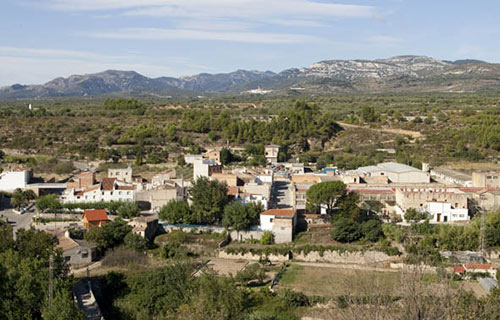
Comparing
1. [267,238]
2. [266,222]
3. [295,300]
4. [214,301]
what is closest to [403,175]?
[266,222]

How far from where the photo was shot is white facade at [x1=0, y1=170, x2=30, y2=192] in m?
29.4

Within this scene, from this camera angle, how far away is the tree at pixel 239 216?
21.8m

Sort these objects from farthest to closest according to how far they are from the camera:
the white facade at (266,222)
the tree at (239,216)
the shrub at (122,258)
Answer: the white facade at (266,222)
the tree at (239,216)
the shrub at (122,258)

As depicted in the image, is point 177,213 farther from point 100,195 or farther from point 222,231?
point 100,195

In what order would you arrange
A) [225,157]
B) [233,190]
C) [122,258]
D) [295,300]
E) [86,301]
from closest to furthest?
[86,301], [295,300], [122,258], [233,190], [225,157]

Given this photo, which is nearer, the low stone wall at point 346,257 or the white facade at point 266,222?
the low stone wall at point 346,257

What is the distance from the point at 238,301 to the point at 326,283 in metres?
4.13

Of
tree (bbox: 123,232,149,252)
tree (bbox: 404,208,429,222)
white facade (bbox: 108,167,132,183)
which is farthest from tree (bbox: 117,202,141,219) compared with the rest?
tree (bbox: 404,208,429,222)

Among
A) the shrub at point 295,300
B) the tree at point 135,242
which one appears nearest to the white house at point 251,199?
the tree at point 135,242

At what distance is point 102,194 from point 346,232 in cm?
1201

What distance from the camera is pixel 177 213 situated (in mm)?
22734

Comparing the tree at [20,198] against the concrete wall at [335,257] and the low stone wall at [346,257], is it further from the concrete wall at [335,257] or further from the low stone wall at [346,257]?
the low stone wall at [346,257]

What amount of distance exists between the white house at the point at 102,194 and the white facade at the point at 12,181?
4272 millimetres

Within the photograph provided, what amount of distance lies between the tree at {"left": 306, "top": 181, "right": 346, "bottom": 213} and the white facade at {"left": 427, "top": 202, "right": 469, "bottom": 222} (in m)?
3.83
